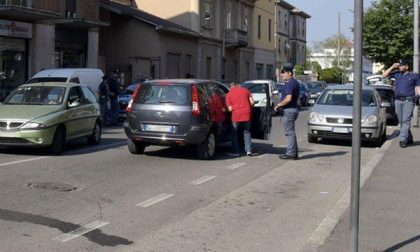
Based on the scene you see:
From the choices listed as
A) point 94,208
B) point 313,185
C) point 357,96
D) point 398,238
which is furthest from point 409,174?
point 357,96

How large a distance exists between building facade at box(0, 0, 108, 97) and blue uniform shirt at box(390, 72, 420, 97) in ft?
45.8

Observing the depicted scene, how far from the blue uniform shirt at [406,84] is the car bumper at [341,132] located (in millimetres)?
1261

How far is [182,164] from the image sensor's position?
11297 mm

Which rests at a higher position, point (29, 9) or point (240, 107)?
point (29, 9)

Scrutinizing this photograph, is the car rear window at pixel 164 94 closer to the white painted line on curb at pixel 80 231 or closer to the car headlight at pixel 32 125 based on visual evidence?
the car headlight at pixel 32 125

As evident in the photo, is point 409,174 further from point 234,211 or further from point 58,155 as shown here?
point 58,155

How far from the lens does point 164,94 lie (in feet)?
38.6

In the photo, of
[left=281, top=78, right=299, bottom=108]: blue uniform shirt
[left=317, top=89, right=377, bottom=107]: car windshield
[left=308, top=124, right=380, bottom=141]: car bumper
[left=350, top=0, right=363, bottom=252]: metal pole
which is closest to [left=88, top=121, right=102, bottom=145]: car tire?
[left=281, top=78, right=299, bottom=108]: blue uniform shirt

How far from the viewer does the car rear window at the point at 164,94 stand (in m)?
11.6

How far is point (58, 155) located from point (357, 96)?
8617 millimetres

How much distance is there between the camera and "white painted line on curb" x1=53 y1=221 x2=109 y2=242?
597 centimetres

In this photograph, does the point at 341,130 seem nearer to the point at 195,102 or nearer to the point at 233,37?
the point at 195,102

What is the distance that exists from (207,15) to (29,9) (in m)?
21.3

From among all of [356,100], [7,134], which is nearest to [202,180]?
[7,134]
